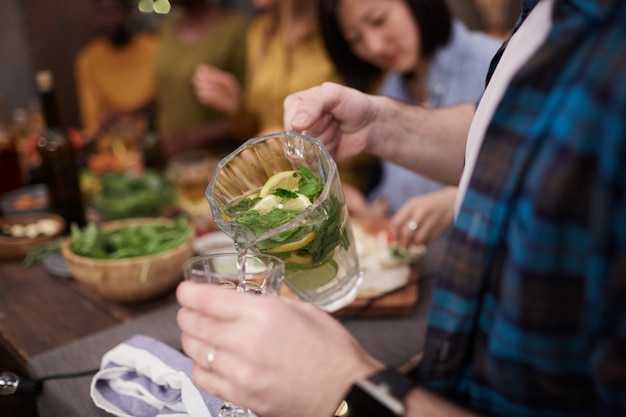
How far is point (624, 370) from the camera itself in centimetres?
49

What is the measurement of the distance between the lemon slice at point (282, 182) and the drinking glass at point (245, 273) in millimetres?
137

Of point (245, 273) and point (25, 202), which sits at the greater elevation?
point (245, 273)

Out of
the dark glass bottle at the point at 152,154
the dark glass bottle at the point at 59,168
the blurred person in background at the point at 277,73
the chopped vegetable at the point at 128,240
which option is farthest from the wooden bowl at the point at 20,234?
the blurred person in background at the point at 277,73

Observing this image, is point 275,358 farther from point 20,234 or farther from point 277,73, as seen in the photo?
point 277,73

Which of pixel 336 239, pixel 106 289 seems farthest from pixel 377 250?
pixel 106 289

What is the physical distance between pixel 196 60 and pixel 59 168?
5.22ft

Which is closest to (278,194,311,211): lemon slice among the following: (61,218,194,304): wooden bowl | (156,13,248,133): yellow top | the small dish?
(61,218,194,304): wooden bowl

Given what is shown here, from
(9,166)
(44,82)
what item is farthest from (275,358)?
(9,166)

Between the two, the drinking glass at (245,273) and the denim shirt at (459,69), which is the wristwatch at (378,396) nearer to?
the drinking glass at (245,273)

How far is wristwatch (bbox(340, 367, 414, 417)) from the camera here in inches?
23.3

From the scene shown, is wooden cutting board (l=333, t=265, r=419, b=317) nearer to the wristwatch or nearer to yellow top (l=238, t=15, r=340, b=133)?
the wristwatch

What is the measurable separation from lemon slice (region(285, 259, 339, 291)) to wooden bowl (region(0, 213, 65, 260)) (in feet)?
3.49

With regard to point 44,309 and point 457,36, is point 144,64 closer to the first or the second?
point 457,36

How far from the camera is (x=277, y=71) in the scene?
8.57ft
